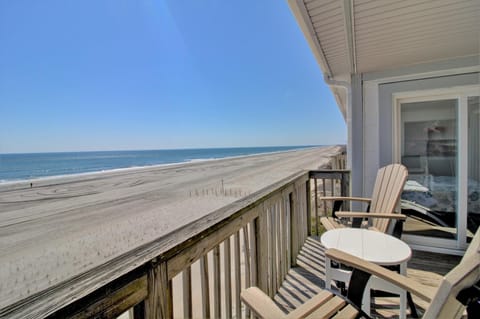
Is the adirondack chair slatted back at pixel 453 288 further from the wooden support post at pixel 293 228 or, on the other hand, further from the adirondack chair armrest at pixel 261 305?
the wooden support post at pixel 293 228

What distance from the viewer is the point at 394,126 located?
2.90 metres

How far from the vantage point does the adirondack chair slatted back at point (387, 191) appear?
7.07ft

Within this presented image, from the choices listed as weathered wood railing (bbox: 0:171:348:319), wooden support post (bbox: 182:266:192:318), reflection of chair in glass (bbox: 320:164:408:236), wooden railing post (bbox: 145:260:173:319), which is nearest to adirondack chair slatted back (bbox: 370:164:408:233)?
reflection of chair in glass (bbox: 320:164:408:236)

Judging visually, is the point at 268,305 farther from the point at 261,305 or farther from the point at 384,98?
the point at 384,98

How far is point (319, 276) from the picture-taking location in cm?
216

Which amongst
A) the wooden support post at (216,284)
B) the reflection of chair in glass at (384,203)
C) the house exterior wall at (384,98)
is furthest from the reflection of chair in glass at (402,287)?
the house exterior wall at (384,98)

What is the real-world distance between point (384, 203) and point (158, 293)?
2321 millimetres

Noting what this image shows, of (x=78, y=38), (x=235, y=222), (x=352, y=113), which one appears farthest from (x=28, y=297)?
(x=78, y=38)

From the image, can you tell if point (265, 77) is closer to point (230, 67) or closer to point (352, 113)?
point (230, 67)

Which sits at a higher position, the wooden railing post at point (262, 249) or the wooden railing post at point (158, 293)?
the wooden railing post at point (158, 293)

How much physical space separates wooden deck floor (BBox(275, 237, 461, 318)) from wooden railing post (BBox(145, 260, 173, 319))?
1315 mm

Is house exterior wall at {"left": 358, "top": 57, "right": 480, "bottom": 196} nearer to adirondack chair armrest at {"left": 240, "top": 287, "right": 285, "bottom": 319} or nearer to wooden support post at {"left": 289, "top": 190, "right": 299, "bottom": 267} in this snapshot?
wooden support post at {"left": 289, "top": 190, "right": 299, "bottom": 267}

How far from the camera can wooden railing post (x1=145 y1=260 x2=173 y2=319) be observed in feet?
2.22

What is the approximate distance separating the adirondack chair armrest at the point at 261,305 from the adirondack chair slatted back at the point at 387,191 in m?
1.68
